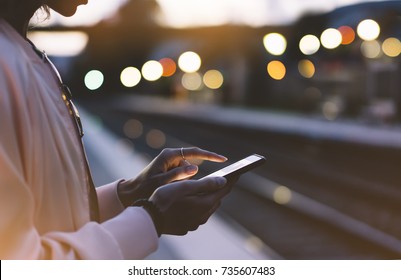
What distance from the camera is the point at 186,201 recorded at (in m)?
1.32

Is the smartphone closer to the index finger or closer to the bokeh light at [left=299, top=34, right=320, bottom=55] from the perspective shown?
the index finger

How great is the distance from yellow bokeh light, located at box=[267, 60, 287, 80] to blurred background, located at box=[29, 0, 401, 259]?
0.36 feet

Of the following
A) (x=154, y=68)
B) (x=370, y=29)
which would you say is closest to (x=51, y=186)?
(x=370, y=29)

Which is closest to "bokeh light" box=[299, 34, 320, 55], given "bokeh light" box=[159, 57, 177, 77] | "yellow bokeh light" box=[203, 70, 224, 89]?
"yellow bokeh light" box=[203, 70, 224, 89]

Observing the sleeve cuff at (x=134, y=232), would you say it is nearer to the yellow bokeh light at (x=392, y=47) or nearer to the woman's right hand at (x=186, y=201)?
the woman's right hand at (x=186, y=201)

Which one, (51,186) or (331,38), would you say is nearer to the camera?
(51,186)

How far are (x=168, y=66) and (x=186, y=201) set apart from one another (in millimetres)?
49166

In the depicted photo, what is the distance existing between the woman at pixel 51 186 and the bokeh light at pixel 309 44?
2735cm

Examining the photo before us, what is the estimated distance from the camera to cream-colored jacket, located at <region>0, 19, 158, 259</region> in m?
1.13

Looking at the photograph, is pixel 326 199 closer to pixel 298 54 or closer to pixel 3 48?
pixel 3 48

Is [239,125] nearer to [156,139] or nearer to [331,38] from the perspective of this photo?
[156,139]

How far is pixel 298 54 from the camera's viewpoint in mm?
34531
